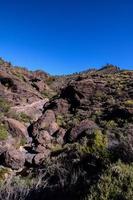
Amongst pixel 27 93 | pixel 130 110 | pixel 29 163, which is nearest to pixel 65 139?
pixel 29 163

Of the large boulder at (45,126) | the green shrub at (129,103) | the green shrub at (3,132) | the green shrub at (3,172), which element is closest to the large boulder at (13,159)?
the green shrub at (3,172)

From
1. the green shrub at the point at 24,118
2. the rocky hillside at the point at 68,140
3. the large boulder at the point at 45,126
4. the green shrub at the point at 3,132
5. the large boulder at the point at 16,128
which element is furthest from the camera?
the green shrub at the point at 24,118

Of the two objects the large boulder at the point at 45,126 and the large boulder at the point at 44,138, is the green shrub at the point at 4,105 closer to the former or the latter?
the large boulder at the point at 45,126

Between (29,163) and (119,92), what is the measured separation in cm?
1116

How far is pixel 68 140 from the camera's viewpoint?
18.5m

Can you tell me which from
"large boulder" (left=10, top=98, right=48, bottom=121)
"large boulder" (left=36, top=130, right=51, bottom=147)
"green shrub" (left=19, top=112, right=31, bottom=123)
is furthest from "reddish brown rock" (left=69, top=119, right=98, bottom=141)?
"large boulder" (left=10, top=98, right=48, bottom=121)

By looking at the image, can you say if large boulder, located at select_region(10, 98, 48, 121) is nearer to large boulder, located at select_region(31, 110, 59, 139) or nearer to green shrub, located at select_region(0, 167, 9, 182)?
large boulder, located at select_region(31, 110, 59, 139)

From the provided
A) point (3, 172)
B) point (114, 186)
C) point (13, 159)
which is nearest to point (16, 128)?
point (13, 159)

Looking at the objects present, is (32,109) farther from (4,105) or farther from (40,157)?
(40,157)

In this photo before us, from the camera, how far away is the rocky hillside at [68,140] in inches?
383

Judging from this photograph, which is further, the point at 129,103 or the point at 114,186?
the point at 129,103

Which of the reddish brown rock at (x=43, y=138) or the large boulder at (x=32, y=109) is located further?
the large boulder at (x=32, y=109)

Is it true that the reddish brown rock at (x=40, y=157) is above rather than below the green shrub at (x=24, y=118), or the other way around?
below

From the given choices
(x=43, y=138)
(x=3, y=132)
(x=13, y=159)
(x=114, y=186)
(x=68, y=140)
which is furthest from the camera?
(x=3, y=132)
